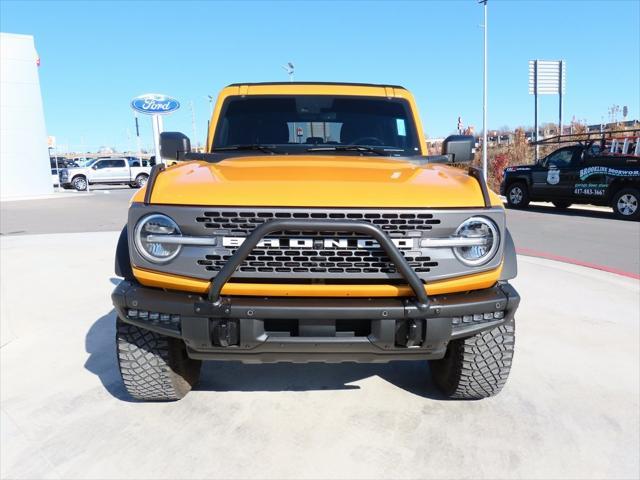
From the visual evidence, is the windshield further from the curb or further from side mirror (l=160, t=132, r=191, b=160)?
the curb

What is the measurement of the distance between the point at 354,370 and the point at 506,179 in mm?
12946

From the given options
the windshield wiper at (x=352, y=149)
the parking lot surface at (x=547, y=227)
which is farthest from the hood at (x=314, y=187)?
the parking lot surface at (x=547, y=227)

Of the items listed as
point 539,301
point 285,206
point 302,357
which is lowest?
Answer: point 539,301

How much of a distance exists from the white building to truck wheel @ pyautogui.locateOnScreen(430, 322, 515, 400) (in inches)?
889

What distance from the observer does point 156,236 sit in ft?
7.77

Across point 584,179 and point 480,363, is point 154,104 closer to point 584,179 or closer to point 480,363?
point 584,179

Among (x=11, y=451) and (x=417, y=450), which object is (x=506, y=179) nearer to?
(x=417, y=450)

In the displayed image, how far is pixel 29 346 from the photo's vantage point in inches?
156

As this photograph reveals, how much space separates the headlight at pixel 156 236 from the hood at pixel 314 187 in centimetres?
10

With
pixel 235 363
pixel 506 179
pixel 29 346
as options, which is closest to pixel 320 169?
pixel 235 363

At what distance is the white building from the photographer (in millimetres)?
20562

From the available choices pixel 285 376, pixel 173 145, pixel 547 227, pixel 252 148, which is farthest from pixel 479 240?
pixel 547 227

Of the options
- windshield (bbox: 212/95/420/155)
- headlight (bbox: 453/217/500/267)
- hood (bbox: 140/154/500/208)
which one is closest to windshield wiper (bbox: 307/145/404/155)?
windshield (bbox: 212/95/420/155)

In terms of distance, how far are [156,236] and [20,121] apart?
22.7 metres
